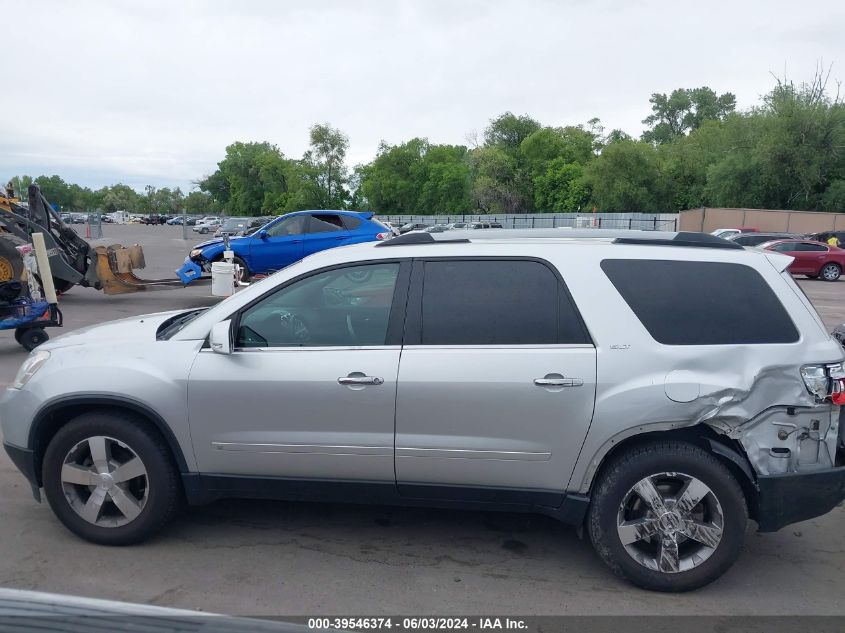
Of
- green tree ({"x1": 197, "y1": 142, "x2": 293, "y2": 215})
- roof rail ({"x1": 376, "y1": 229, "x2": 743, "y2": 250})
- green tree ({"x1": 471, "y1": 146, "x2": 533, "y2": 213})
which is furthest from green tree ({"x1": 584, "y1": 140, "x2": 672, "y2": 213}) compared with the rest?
roof rail ({"x1": 376, "y1": 229, "x2": 743, "y2": 250})

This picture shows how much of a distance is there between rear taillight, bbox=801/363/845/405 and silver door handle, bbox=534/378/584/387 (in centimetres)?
110

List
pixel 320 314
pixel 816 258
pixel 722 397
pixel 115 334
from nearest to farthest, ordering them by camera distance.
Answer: pixel 722 397 < pixel 320 314 < pixel 115 334 < pixel 816 258

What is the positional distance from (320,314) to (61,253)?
10.8 m

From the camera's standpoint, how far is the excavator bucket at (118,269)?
44.4 ft

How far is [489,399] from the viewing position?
11.6 ft

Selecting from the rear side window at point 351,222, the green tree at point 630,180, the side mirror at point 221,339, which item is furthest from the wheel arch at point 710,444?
the green tree at point 630,180

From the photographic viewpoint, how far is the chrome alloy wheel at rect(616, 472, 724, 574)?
11.4ft

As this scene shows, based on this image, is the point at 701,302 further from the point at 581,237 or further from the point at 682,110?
the point at 682,110

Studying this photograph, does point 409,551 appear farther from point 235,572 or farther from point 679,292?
point 679,292

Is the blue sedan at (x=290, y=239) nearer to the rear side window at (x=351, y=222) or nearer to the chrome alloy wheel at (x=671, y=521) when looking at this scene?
the rear side window at (x=351, y=222)

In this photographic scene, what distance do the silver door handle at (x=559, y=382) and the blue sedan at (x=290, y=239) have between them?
12.1 meters

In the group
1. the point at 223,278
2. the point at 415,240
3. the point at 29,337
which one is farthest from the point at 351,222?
the point at 415,240

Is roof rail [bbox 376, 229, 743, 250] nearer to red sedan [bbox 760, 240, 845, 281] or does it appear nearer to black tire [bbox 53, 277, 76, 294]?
black tire [bbox 53, 277, 76, 294]

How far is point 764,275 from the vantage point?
3650 millimetres
